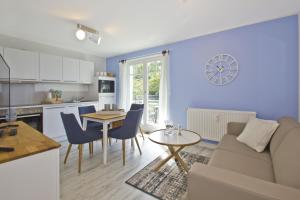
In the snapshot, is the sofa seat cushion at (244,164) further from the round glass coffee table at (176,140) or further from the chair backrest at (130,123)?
the chair backrest at (130,123)

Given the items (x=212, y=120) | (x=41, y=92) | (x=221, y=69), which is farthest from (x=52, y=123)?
(x=221, y=69)

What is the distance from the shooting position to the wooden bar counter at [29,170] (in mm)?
900

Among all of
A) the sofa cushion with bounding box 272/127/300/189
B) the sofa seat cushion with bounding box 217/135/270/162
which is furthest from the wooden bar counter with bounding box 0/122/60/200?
the sofa seat cushion with bounding box 217/135/270/162

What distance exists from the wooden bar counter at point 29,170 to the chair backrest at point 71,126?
3.22 ft

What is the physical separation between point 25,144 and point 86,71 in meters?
3.72

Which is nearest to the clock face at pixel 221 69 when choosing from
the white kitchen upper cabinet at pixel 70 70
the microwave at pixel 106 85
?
the microwave at pixel 106 85

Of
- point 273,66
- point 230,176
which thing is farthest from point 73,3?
point 273,66

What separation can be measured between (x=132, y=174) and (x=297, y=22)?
11.5 ft

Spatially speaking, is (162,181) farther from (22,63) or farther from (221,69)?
(22,63)

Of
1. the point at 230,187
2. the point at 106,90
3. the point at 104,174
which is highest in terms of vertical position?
the point at 106,90

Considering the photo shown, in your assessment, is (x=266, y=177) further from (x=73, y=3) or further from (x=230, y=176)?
(x=73, y=3)

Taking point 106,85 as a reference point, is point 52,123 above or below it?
below

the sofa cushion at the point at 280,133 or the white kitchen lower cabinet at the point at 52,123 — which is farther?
the white kitchen lower cabinet at the point at 52,123

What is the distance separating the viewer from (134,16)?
2473 millimetres
